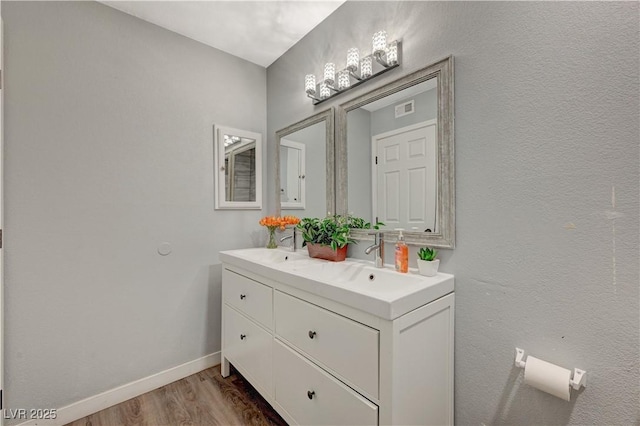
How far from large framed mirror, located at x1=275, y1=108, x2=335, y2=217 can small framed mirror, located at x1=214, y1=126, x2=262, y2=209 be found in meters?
0.19

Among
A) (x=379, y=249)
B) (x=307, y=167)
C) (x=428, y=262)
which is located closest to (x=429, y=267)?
(x=428, y=262)

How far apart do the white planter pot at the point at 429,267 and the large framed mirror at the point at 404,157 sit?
0.10 metres

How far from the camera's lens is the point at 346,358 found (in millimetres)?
1071

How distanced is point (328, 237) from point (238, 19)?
158 centimetres

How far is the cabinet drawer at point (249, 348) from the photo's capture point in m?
1.51

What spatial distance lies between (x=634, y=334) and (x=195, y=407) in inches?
81.3

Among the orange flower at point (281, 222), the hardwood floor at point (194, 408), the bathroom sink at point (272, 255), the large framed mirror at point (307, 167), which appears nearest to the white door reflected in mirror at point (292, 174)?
the large framed mirror at point (307, 167)

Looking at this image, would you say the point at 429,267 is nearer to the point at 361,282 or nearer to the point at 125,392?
the point at 361,282

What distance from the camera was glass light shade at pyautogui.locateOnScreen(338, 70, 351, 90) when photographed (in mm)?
1665

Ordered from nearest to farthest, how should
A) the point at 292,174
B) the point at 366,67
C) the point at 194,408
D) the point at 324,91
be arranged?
the point at 366,67
the point at 194,408
the point at 324,91
the point at 292,174

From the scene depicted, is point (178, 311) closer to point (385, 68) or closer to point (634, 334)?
point (385, 68)

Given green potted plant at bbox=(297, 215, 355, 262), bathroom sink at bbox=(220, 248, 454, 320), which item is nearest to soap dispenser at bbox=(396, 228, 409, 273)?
bathroom sink at bbox=(220, 248, 454, 320)

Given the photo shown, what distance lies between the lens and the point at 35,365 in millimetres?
1481

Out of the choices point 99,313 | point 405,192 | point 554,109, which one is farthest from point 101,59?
point 554,109
